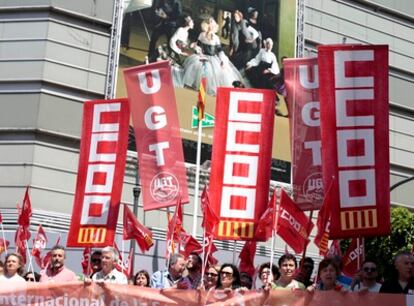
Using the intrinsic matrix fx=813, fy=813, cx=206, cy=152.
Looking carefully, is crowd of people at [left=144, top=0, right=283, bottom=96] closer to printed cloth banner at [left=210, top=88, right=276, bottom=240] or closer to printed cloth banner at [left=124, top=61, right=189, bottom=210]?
printed cloth banner at [left=124, top=61, right=189, bottom=210]

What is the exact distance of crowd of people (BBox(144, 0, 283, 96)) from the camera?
73.7 feet

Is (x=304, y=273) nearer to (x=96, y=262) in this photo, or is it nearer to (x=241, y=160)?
(x=241, y=160)

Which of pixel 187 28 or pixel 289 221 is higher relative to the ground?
pixel 187 28

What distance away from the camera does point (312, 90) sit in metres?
12.0

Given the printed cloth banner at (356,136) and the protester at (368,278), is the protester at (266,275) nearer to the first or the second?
the protester at (368,278)

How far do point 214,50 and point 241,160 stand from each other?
12.9 meters

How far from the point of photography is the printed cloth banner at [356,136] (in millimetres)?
9500

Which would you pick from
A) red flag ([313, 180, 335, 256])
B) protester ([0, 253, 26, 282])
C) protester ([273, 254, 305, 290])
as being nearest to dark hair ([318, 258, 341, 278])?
protester ([273, 254, 305, 290])

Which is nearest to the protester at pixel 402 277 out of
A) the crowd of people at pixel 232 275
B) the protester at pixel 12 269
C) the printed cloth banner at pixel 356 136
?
the crowd of people at pixel 232 275

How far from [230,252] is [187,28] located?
21.0ft

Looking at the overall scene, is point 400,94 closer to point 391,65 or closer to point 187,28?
point 391,65

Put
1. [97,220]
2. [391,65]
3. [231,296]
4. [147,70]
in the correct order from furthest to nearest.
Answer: [391,65], [147,70], [97,220], [231,296]

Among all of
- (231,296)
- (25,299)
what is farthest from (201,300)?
(25,299)

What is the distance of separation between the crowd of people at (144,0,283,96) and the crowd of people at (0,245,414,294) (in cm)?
1293
